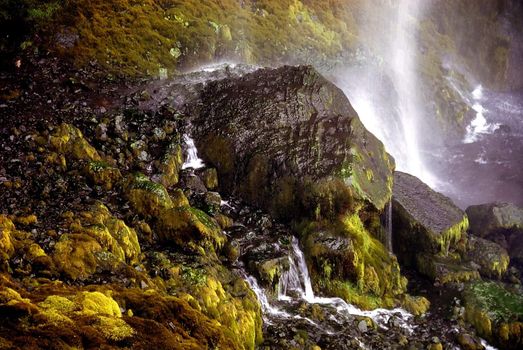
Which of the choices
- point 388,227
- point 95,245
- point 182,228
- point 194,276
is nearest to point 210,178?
point 182,228

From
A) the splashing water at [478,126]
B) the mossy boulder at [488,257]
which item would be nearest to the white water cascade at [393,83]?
the splashing water at [478,126]

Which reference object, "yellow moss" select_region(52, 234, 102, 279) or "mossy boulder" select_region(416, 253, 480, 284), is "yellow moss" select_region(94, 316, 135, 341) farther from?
"mossy boulder" select_region(416, 253, 480, 284)

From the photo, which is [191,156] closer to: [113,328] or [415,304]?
[415,304]

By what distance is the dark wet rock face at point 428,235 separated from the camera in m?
15.0

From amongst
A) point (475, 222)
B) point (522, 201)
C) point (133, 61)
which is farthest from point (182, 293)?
point (522, 201)

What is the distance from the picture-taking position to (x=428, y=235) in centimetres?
1520

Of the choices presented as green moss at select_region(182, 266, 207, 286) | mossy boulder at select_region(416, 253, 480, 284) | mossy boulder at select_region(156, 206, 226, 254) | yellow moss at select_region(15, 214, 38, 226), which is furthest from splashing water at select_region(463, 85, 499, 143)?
yellow moss at select_region(15, 214, 38, 226)

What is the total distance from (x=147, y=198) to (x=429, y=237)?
994cm

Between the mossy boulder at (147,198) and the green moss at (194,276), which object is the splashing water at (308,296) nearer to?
the green moss at (194,276)

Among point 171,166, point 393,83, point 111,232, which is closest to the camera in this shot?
point 111,232

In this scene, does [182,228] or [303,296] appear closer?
[182,228]

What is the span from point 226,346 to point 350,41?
87.4 ft

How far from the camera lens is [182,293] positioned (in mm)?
9281

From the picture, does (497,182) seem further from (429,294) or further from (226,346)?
(226,346)
